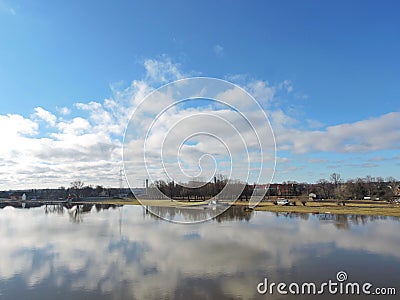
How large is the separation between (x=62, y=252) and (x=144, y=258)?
354 cm

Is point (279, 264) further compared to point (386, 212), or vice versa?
point (386, 212)

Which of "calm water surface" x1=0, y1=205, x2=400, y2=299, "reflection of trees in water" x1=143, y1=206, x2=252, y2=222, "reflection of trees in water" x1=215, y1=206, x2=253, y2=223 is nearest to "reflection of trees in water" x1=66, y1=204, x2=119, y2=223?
"reflection of trees in water" x1=143, y1=206, x2=252, y2=222

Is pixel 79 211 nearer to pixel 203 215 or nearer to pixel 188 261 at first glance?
pixel 203 215

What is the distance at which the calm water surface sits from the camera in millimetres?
7090

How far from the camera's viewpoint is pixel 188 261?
947 cm

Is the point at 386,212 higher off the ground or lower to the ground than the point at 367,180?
lower

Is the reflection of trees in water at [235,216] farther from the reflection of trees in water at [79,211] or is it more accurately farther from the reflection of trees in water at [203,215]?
the reflection of trees in water at [79,211]

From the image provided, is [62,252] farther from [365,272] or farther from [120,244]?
[365,272]

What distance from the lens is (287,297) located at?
6363 millimetres

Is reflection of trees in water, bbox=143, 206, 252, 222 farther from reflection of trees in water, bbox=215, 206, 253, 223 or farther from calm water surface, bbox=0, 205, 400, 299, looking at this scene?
calm water surface, bbox=0, 205, 400, 299

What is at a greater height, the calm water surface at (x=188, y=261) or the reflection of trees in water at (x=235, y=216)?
the reflection of trees in water at (x=235, y=216)

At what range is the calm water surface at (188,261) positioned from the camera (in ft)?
23.3

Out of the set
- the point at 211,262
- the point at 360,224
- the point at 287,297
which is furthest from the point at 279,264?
the point at 360,224

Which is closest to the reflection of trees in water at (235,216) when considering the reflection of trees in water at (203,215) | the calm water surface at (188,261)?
the reflection of trees in water at (203,215)
